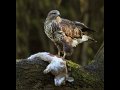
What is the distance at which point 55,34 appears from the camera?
271 cm

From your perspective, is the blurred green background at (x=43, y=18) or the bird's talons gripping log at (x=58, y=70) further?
the blurred green background at (x=43, y=18)

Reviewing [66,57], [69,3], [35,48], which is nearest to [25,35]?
[35,48]

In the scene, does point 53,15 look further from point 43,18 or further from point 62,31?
point 43,18

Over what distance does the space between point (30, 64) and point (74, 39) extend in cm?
30

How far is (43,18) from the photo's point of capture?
4801 millimetres

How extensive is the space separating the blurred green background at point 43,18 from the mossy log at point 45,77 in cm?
192

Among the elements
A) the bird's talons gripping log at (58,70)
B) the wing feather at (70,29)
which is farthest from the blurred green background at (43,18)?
the bird's talons gripping log at (58,70)

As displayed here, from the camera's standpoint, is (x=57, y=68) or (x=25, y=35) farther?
(x=25, y=35)

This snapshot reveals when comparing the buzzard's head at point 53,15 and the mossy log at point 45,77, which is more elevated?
the buzzard's head at point 53,15

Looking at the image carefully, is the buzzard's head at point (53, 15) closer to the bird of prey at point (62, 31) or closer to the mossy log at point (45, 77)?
the bird of prey at point (62, 31)


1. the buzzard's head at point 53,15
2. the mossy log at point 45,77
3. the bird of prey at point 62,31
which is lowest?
the mossy log at point 45,77

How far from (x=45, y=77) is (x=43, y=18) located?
7.24 ft

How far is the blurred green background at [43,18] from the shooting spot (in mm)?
4754

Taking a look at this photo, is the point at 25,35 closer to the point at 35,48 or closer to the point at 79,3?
the point at 35,48
